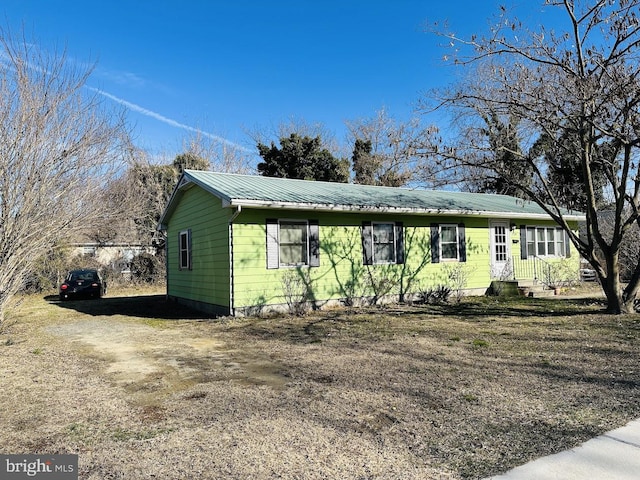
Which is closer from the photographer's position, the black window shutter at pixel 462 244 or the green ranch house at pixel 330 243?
the green ranch house at pixel 330 243

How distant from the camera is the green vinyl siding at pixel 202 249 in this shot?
11.4m

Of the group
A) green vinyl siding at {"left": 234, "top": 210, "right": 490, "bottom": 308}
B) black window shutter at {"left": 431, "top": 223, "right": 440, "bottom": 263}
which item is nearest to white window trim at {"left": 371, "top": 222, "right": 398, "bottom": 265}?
green vinyl siding at {"left": 234, "top": 210, "right": 490, "bottom": 308}

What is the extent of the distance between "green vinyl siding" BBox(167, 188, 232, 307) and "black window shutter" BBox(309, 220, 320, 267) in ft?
7.10

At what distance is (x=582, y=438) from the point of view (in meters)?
3.68

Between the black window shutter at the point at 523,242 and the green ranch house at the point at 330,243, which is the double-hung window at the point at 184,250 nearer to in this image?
the green ranch house at the point at 330,243

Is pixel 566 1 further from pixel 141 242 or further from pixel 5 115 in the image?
pixel 141 242

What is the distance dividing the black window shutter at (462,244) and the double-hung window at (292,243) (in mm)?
5301

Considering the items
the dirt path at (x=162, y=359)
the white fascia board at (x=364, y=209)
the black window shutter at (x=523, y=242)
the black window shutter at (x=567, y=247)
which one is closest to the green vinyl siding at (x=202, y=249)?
the white fascia board at (x=364, y=209)

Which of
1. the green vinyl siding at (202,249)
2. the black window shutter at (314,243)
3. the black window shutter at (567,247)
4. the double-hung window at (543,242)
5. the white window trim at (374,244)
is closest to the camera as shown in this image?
the green vinyl siding at (202,249)

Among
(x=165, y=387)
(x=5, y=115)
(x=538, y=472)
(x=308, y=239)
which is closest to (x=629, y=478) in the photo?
(x=538, y=472)

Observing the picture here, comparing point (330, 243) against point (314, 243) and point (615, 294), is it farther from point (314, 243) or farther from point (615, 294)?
point (615, 294)

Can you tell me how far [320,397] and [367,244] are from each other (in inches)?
334

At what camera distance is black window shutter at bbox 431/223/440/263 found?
1439 cm

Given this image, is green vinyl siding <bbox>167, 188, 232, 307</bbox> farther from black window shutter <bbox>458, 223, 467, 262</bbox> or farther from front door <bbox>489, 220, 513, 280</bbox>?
front door <bbox>489, 220, 513, 280</bbox>
